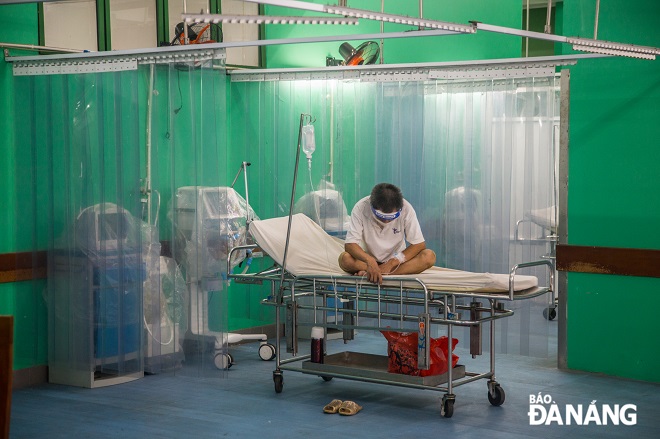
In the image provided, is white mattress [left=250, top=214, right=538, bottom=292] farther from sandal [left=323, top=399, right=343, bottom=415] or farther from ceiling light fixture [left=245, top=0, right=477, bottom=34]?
ceiling light fixture [left=245, top=0, right=477, bottom=34]

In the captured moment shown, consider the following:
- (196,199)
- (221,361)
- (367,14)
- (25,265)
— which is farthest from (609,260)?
(25,265)

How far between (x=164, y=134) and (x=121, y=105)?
1.22 ft

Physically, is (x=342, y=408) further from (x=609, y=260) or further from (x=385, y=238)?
(x=609, y=260)

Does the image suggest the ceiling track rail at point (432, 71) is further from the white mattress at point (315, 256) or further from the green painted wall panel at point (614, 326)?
the green painted wall panel at point (614, 326)

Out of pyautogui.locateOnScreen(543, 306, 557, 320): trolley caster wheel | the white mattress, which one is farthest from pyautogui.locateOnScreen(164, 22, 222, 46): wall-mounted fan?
pyautogui.locateOnScreen(543, 306, 557, 320): trolley caster wheel

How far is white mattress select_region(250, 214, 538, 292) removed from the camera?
19.1ft

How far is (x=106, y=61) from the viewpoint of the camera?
6602 millimetres

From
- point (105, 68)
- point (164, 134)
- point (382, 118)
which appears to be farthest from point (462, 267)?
point (105, 68)

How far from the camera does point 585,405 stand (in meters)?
6.16

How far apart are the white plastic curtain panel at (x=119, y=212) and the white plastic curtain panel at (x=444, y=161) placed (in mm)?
1680

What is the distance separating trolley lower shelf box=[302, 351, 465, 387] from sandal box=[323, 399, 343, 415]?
0.24 m

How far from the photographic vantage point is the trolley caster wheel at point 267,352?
7.67 meters

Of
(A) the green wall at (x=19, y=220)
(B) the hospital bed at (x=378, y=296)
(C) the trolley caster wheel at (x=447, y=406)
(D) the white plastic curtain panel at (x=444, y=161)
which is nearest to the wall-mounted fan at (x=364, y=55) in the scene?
(D) the white plastic curtain panel at (x=444, y=161)

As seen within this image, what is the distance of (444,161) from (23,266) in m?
3.44
